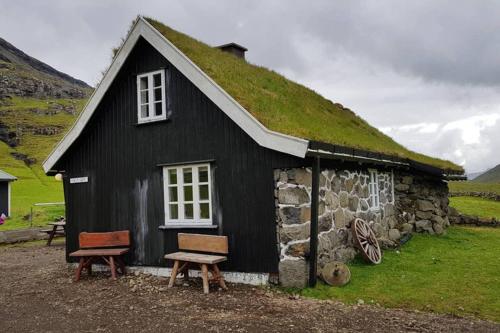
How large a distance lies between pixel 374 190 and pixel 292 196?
486cm

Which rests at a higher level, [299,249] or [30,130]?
[30,130]

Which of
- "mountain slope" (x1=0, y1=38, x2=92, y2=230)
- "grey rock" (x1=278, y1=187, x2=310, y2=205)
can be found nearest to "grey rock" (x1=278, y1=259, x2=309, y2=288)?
"grey rock" (x1=278, y1=187, x2=310, y2=205)

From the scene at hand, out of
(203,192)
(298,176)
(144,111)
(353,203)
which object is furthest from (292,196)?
(144,111)

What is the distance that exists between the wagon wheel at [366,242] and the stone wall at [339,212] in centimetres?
24

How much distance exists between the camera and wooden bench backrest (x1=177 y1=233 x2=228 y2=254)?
9469mm

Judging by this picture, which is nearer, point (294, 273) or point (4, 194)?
point (294, 273)

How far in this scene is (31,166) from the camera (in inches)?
2995

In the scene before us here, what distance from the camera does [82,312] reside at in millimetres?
8250

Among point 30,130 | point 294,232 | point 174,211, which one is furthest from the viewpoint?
point 30,130

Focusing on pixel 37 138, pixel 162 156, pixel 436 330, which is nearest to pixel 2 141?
pixel 37 138

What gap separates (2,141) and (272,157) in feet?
313

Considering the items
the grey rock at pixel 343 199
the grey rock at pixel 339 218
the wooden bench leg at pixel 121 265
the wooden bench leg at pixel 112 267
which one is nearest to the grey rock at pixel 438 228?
the grey rock at pixel 343 199

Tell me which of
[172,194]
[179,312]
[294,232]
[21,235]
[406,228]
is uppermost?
[172,194]

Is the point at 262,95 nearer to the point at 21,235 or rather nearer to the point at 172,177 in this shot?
the point at 172,177
